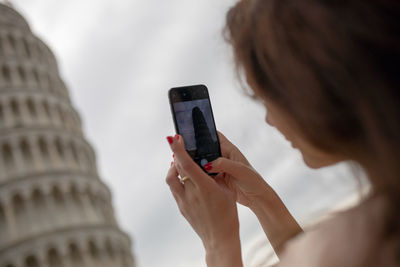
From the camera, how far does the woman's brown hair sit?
56 cm

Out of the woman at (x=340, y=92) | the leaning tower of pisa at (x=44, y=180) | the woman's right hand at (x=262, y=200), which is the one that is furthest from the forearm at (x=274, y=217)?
the leaning tower of pisa at (x=44, y=180)

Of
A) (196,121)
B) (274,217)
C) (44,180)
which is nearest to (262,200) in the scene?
(274,217)

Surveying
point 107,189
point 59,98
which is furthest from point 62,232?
point 59,98

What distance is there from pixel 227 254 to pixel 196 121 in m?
0.47

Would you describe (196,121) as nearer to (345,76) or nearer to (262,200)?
(262,200)

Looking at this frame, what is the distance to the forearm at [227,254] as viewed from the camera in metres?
1.05

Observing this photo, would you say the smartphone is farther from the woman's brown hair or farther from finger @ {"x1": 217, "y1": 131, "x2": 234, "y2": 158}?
the woman's brown hair

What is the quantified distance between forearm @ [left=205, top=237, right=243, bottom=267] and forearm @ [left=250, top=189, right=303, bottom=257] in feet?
0.74

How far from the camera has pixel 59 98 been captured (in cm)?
2048

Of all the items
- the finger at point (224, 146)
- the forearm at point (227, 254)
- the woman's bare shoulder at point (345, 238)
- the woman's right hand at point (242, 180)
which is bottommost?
the forearm at point (227, 254)

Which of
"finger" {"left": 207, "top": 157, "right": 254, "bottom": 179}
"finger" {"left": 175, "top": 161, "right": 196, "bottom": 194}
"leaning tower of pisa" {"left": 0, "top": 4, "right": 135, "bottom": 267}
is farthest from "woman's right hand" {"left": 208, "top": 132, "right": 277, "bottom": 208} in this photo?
"leaning tower of pisa" {"left": 0, "top": 4, "right": 135, "bottom": 267}

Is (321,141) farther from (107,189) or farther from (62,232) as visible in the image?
(107,189)

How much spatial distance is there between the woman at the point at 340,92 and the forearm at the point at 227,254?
336mm

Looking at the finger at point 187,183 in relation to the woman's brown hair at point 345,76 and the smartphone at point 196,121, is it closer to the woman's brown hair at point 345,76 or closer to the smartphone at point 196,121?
the smartphone at point 196,121
